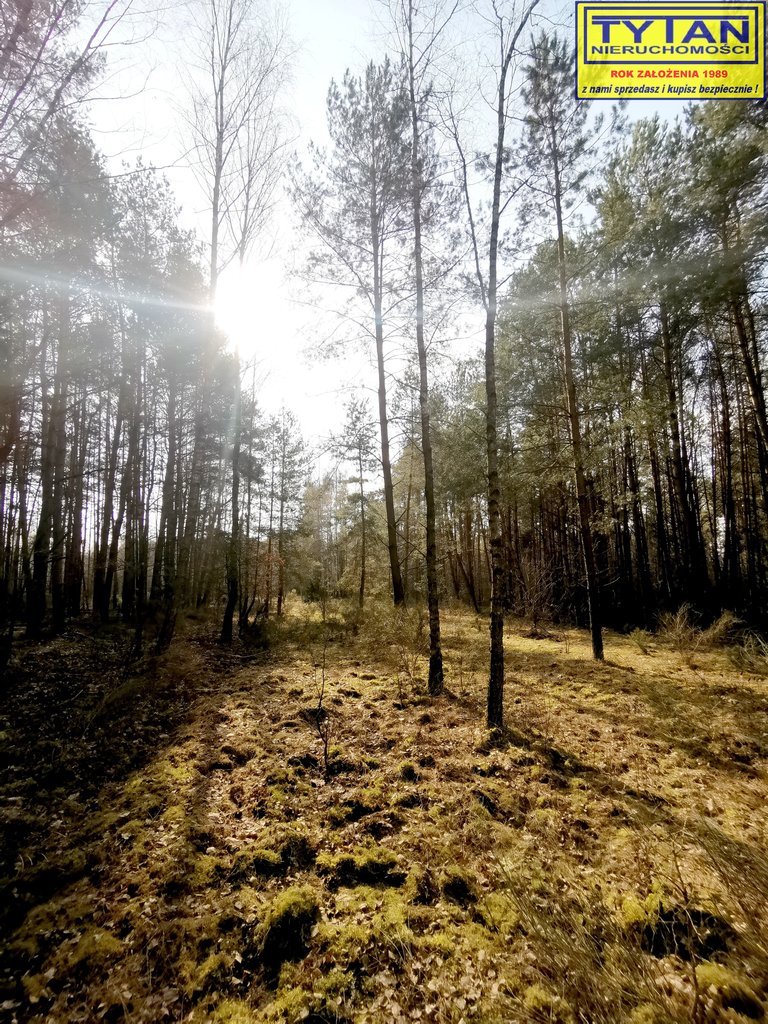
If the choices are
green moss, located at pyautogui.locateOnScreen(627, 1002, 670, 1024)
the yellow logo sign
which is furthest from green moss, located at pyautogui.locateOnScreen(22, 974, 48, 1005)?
the yellow logo sign

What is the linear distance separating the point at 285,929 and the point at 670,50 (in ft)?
42.5

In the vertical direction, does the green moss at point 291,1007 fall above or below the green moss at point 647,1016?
below

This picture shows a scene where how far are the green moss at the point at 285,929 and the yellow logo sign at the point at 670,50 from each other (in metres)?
11.8

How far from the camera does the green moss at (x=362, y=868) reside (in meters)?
3.07

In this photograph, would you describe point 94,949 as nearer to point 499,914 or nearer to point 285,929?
point 285,929

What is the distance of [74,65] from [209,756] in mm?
7849

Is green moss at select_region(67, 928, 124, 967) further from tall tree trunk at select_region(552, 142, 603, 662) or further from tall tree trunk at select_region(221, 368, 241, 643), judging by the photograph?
tall tree trunk at select_region(552, 142, 603, 662)

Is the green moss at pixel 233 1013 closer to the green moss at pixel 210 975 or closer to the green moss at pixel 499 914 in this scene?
the green moss at pixel 210 975

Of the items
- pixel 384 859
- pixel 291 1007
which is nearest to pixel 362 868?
pixel 384 859

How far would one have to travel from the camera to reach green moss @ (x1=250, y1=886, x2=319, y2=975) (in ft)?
8.24

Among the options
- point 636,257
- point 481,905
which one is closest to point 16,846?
point 481,905

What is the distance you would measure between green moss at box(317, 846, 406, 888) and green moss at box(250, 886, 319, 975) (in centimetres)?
28

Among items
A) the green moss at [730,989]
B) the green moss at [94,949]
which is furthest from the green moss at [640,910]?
the green moss at [94,949]

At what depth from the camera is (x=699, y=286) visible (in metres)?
8.14
